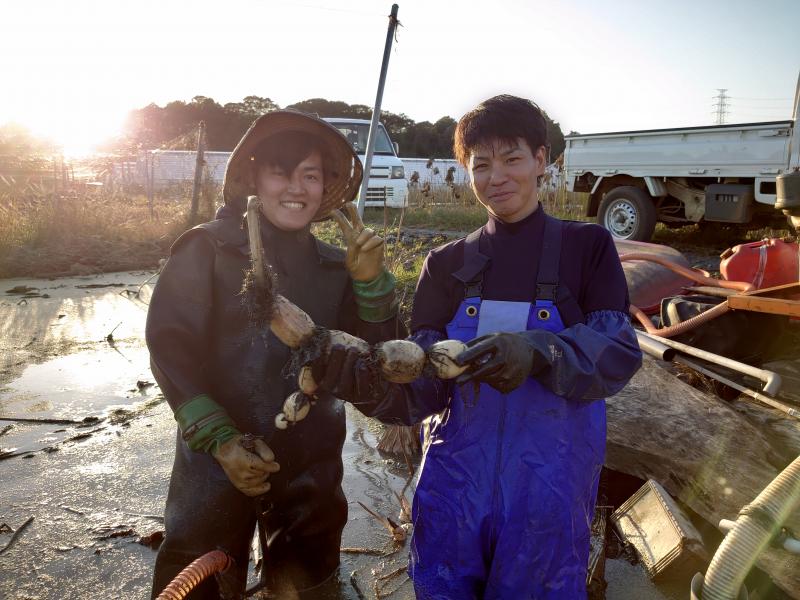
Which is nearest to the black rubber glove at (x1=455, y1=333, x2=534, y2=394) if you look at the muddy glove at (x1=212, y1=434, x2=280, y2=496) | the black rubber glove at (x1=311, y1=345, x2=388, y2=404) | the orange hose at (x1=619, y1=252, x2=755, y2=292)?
the black rubber glove at (x1=311, y1=345, x2=388, y2=404)

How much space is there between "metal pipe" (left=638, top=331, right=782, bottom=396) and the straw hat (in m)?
2.16

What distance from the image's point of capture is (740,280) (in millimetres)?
4477

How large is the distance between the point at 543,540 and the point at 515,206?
90 cm

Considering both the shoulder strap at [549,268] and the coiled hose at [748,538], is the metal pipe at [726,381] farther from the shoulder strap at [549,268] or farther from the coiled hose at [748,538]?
the shoulder strap at [549,268]

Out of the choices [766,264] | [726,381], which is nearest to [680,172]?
[766,264]

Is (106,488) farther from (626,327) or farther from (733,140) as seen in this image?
(733,140)

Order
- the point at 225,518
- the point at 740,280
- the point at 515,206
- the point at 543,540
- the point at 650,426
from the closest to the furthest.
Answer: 1. the point at 543,540
2. the point at 515,206
3. the point at 225,518
4. the point at 650,426
5. the point at 740,280

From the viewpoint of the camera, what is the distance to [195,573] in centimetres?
173

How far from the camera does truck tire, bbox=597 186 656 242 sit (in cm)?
922

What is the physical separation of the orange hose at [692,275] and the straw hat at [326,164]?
10.0 ft

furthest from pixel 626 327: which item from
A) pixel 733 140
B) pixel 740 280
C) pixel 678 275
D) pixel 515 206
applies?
pixel 733 140

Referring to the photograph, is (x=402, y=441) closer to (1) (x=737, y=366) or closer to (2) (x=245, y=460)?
(2) (x=245, y=460)

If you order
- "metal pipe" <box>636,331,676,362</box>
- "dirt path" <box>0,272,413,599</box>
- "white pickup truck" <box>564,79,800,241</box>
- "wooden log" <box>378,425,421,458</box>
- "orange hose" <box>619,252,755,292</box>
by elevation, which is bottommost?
"dirt path" <box>0,272,413,599</box>

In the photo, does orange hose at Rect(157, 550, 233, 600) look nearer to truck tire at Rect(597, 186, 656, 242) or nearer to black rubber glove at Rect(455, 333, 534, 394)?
black rubber glove at Rect(455, 333, 534, 394)
